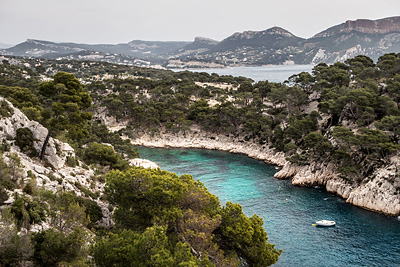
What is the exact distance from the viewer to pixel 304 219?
1471 inches

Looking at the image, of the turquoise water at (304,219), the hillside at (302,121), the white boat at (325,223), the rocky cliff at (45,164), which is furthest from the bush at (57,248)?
the hillside at (302,121)

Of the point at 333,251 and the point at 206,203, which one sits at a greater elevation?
the point at 206,203

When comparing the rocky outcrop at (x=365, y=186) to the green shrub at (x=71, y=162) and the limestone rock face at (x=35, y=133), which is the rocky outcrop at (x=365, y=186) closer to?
the green shrub at (x=71, y=162)

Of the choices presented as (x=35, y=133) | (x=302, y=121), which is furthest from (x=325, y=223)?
(x=35, y=133)

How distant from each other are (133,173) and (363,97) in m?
46.2

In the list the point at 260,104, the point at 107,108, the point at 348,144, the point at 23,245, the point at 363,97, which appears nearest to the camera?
the point at 23,245

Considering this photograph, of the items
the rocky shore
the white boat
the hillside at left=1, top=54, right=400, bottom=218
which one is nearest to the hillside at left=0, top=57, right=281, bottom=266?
the white boat

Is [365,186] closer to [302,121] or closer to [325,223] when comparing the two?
[325,223]

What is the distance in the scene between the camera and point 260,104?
3187 inches

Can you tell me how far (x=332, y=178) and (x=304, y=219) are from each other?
517 inches

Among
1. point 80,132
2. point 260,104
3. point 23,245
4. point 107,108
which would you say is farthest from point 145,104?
point 23,245

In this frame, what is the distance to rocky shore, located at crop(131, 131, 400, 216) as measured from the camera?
38.6m

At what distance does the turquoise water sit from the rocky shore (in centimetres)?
139

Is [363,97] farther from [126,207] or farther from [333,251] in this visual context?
[126,207]
